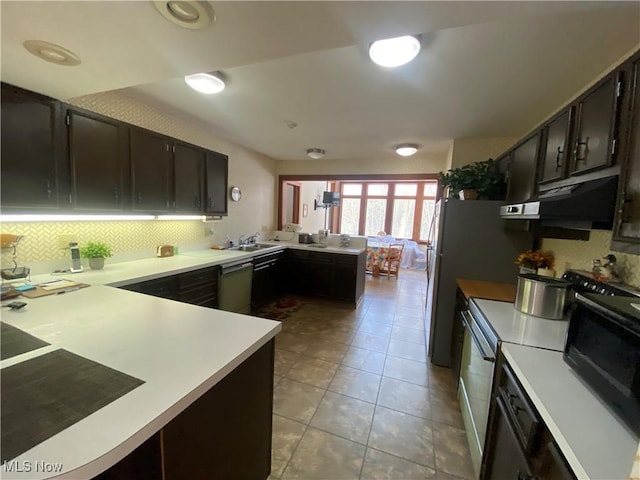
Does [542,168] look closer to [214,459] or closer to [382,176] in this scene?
[214,459]

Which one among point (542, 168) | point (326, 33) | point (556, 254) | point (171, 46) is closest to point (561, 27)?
point (542, 168)

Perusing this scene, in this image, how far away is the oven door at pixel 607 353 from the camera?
769 mm

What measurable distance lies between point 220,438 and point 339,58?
215 cm

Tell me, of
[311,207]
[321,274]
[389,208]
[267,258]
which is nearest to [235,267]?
[267,258]

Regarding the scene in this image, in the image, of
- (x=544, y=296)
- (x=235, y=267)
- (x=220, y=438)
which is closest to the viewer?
(x=220, y=438)

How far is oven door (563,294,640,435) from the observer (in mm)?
769

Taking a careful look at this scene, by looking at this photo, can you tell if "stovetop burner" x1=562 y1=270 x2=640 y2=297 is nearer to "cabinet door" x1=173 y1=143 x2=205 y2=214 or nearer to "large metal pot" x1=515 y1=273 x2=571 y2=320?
"large metal pot" x1=515 y1=273 x2=571 y2=320

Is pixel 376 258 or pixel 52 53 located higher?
pixel 52 53

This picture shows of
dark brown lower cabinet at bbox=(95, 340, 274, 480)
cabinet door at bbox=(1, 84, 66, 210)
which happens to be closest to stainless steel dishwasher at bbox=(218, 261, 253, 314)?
cabinet door at bbox=(1, 84, 66, 210)

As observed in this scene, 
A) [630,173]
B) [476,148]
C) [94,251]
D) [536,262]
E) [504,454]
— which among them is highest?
[476,148]

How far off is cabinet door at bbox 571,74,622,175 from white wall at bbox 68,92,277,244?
347 cm

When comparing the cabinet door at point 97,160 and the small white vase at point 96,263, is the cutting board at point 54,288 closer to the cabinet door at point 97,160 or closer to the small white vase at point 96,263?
the small white vase at point 96,263

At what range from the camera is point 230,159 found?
3.96 m

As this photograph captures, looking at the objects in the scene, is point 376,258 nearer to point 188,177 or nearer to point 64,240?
point 188,177
